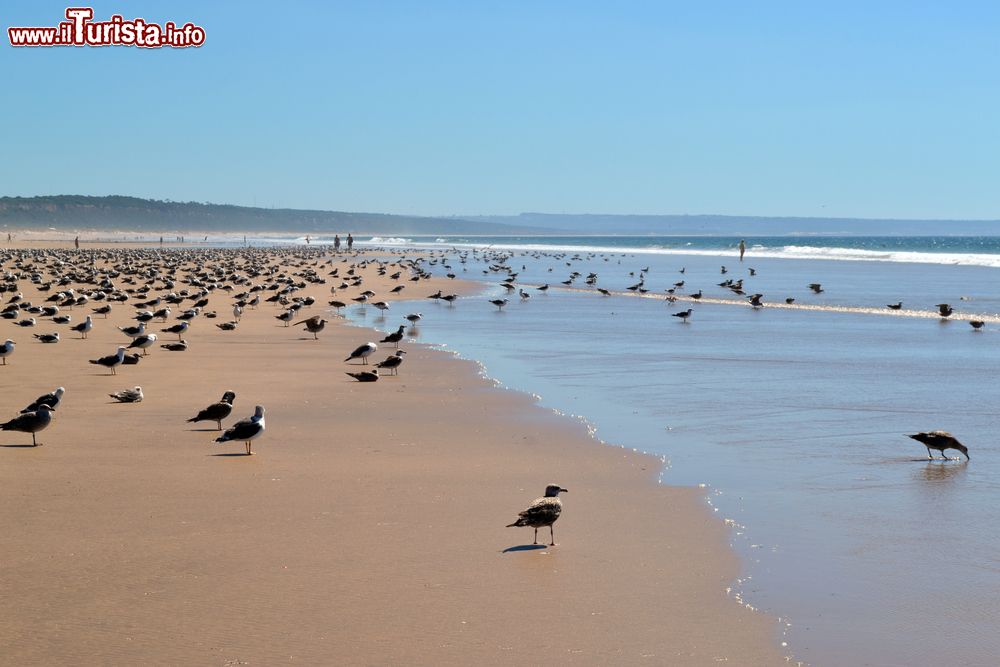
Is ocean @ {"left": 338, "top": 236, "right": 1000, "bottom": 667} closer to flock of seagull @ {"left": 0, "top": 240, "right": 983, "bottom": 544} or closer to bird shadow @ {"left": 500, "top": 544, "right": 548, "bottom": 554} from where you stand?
bird shadow @ {"left": 500, "top": 544, "right": 548, "bottom": 554}

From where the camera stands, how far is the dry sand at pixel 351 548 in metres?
6.21

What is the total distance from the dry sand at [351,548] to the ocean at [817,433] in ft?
1.63

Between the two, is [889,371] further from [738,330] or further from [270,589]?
[270,589]

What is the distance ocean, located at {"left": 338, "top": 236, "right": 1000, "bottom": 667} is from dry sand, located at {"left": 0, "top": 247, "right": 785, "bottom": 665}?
1.63 ft

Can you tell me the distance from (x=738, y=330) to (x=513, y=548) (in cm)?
2074

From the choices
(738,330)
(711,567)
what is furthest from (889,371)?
(711,567)

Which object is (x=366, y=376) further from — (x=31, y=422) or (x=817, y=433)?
(x=817, y=433)

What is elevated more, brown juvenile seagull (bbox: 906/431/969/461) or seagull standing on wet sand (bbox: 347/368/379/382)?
brown juvenile seagull (bbox: 906/431/969/461)

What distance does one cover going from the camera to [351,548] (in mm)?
7965

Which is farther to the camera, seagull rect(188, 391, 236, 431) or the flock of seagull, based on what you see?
seagull rect(188, 391, 236, 431)

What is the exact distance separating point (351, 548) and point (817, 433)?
7.08m

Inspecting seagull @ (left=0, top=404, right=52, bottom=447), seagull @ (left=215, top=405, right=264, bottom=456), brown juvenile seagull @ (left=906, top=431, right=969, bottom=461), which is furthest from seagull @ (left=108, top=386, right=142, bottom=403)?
brown juvenile seagull @ (left=906, top=431, right=969, bottom=461)

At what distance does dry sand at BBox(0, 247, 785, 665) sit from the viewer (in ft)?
20.4

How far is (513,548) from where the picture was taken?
8141 millimetres
